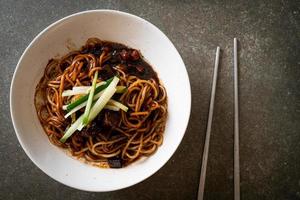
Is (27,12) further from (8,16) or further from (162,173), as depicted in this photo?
(162,173)

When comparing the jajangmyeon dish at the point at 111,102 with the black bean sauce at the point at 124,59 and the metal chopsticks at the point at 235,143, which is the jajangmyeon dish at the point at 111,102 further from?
the metal chopsticks at the point at 235,143


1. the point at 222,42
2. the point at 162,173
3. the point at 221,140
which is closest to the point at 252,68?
the point at 222,42

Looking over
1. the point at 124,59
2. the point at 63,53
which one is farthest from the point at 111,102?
the point at 63,53

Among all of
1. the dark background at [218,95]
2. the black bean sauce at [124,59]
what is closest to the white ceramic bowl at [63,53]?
the black bean sauce at [124,59]

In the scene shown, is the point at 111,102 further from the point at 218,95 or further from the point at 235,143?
the point at 235,143

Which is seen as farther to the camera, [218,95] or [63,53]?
[218,95]

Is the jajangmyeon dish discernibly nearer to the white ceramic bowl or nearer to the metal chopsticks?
the white ceramic bowl
